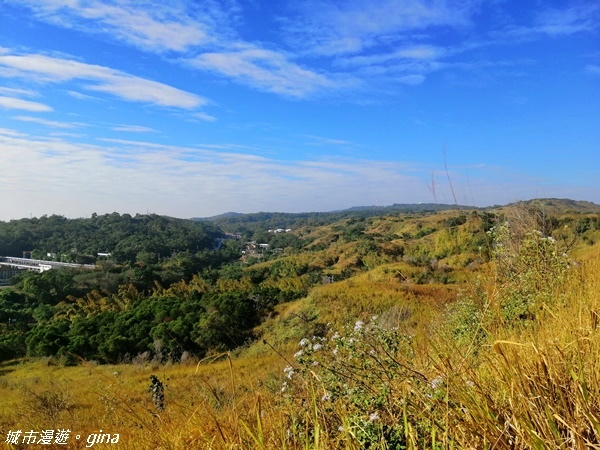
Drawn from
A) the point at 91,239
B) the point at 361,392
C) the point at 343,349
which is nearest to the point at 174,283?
the point at 343,349

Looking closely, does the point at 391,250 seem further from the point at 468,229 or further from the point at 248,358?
the point at 248,358

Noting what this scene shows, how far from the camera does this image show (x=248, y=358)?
15523 mm

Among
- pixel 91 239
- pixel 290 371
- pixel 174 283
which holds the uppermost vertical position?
pixel 290 371

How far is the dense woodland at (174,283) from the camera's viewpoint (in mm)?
19406

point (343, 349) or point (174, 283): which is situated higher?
point (343, 349)

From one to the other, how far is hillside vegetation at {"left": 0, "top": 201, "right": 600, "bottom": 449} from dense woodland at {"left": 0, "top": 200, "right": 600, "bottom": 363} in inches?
5.7

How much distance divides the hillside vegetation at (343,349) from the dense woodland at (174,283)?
→ 145mm

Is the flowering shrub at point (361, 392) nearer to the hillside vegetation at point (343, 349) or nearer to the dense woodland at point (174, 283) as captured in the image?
the hillside vegetation at point (343, 349)

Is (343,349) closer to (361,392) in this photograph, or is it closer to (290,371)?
(290,371)

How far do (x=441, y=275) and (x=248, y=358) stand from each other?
1369cm

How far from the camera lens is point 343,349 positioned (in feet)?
9.18

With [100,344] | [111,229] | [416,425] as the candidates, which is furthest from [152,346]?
[111,229]

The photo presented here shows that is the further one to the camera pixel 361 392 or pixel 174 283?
pixel 174 283

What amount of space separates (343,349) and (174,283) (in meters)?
37.9
